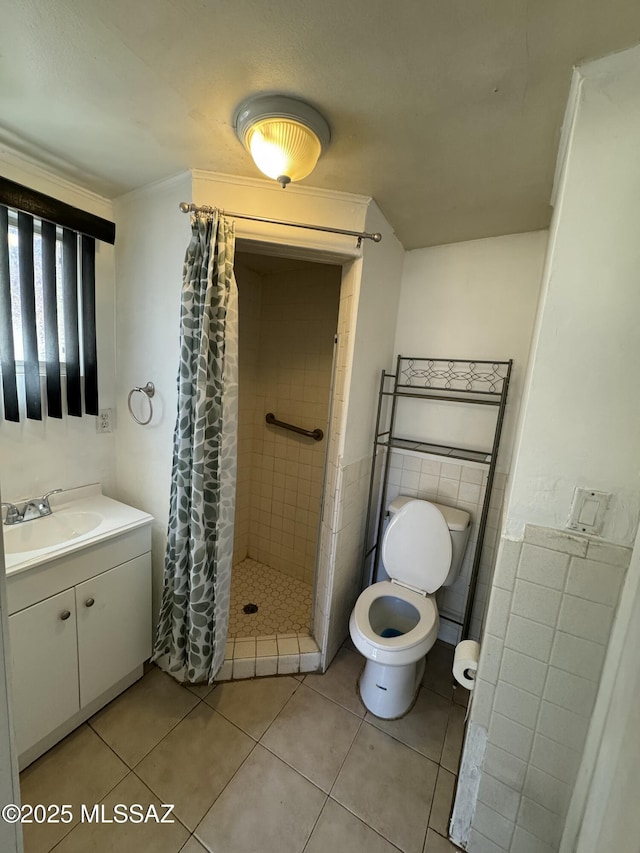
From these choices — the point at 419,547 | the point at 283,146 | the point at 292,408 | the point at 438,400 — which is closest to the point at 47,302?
the point at 283,146

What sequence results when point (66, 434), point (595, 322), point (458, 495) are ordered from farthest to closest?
point (458, 495), point (66, 434), point (595, 322)

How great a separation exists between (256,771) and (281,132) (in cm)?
221

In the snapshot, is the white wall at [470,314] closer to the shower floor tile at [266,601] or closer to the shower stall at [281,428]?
the shower stall at [281,428]

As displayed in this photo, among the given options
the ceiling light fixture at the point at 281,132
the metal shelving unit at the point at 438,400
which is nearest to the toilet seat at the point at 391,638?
the metal shelving unit at the point at 438,400

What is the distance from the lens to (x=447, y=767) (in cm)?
132

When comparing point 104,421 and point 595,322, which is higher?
point 595,322

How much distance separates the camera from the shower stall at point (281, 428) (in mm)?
2166

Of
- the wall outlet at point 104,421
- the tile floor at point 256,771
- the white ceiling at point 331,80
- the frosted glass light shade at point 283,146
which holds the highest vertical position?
the white ceiling at point 331,80

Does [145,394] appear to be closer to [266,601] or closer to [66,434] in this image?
[66,434]

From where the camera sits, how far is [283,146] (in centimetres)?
97

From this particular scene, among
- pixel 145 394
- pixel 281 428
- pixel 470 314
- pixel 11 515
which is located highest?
pixel 470 314

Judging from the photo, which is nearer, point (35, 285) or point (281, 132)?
point (281, 132)

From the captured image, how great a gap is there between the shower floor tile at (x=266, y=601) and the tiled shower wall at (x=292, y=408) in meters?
0.09

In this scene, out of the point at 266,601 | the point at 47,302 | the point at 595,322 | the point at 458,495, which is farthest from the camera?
the point at 266,601
